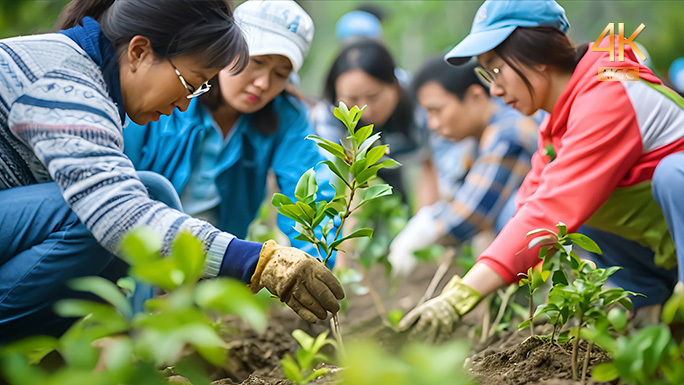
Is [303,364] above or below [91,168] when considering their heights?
below

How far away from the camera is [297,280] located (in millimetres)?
1151

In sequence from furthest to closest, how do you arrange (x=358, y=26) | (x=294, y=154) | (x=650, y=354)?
(x=358, y=26) < (x=294, y=154) < (x=650, y=354)

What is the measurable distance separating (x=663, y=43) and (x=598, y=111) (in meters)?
7.44

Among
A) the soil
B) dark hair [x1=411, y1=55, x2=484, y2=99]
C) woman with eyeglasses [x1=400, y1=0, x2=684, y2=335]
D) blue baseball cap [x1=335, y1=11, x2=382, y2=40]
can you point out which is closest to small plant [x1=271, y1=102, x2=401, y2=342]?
the soil

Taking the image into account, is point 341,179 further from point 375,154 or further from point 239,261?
point 239,261

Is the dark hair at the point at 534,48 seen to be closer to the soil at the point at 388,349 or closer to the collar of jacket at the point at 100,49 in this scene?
the soil at the point at 388,349

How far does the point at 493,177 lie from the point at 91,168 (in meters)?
1.84

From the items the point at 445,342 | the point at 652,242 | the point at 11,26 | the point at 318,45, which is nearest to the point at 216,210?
the point at 445,342

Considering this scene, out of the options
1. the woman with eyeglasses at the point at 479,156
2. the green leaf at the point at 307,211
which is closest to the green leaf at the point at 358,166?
the green leaf at the point at 307,211

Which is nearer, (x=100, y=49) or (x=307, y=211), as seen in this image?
(x=307, y=211)

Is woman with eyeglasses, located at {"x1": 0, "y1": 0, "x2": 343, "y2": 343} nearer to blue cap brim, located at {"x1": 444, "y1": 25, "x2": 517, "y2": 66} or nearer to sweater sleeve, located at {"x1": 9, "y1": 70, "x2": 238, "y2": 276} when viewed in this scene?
sweater sleeve, located at {"x1": 9, "y1": 70, "x2": 238, "y2": 276}

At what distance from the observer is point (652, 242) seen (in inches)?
61.9

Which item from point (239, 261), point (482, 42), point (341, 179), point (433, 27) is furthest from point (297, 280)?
point (433, 27)

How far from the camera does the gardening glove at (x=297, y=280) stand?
114 centimetres
